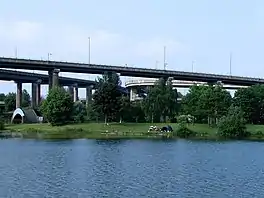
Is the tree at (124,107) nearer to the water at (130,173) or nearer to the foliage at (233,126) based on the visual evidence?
the foliage at (233,126)

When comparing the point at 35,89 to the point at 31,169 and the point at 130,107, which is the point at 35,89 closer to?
the point at 130,107

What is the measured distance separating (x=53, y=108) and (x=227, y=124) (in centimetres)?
4022

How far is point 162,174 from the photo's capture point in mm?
45906

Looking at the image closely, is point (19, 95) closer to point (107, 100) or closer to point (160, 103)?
point (107, 100)

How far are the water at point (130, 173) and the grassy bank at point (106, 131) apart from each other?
3118 centimetres

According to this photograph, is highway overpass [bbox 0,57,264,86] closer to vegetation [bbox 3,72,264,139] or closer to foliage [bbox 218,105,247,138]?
vegetation [bbox 3,72,264,139]

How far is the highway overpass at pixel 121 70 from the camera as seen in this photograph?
153750 mm

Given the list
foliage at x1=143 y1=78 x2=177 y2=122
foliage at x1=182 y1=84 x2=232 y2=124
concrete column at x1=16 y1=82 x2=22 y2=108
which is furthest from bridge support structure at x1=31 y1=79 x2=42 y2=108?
foliage at x1=182 y1=84 x2=232 y2=124

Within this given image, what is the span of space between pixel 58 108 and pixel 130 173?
7561cm


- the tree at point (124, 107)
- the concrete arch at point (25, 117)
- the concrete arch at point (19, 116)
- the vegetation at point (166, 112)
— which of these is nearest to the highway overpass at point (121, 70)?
the concrete arch at point (25, 117)

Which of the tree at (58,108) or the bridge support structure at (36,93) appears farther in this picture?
the bridge support structure at (36,93)

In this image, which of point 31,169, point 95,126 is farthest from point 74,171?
point 95,126

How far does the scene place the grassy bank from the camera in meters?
101

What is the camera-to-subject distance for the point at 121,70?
168500 millimetres
